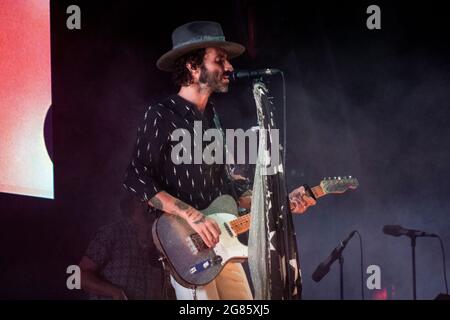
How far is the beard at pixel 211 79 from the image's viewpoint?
9.98ft

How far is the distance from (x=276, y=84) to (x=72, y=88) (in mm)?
1301

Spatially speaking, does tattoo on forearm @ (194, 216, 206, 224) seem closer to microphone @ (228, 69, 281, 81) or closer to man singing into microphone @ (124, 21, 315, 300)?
man singing into microphone @ (124, 21, 315, 300)

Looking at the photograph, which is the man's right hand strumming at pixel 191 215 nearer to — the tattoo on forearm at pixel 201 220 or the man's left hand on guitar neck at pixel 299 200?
the tattoo on forearm at pixel 201 220

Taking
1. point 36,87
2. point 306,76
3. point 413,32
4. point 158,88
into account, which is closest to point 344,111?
point 306,76

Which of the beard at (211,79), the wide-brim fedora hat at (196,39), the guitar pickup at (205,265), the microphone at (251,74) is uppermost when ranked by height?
the wide-brim fedora hat at (196,39)

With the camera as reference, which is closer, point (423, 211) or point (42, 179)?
point (42, 179)

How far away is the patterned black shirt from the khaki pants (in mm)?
377

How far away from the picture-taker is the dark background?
10.9ft

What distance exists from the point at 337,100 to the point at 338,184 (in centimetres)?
59

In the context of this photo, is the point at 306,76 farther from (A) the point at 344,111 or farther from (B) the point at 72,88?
(B) the point at 72,88

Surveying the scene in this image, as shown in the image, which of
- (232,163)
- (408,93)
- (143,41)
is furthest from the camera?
(408,93)

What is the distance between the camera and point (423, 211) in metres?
3.54

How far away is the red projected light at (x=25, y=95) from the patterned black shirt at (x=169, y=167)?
668 mm

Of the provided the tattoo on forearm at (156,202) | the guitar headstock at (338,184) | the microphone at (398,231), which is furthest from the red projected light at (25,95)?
the microphone at (398,231)
